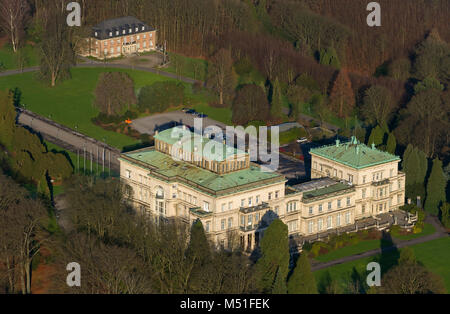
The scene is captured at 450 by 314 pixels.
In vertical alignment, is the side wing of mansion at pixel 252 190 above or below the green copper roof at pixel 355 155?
below

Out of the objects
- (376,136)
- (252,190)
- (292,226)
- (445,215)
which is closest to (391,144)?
(376,136)

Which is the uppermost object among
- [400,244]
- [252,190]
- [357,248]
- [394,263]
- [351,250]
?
[252,190]

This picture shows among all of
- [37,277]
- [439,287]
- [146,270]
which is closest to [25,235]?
[37,277]

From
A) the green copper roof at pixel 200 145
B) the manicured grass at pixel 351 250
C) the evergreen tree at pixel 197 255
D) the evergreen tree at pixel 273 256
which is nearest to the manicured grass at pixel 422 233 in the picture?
the manicured grass at pixel 351 250

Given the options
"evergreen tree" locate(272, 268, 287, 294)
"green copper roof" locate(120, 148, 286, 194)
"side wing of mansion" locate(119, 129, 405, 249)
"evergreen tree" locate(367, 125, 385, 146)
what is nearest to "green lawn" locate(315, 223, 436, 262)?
"side wing of mansion" locate(119, 129, 405, 249)

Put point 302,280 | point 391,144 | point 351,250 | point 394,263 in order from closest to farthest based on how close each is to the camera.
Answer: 1. point 302,280
2. point 394,263
3. point 351,250
4. point 391,144

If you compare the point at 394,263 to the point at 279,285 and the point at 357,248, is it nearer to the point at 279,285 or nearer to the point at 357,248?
the point at 357,248

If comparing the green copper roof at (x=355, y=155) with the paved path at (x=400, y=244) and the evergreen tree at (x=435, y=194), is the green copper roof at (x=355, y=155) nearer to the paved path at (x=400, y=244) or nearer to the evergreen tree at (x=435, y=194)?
the evergreen tree at (x=435, y=194)
